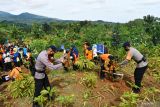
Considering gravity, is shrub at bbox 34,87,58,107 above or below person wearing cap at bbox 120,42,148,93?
below

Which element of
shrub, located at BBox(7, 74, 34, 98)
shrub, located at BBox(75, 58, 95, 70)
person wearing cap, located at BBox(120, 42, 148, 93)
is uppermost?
person wearing cap, located at BBox(120, 42, 148, 93)

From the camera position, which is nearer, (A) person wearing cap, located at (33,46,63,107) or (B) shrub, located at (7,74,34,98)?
(A) person wearing cap, located at (33,46,63,107)

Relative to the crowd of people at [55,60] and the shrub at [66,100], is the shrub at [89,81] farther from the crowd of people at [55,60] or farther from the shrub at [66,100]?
the shrub at [66,100]

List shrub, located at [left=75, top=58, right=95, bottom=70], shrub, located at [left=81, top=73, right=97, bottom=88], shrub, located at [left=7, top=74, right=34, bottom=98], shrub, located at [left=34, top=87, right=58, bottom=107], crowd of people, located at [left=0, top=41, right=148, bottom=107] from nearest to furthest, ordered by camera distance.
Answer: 1. crowd of people, located at [left=0, top=41, right=148, bottom=107]
2. shrub, located at [left=34, top=87, right=58, bottom=107]
3. shrub, located at [left=7, top=74, right=34, bottom=98]
4. shrub, located at [left=81, top=73, right=97, bottom=88]
5. shrub, located at [left=75, top=58, right=95, bottom=70]

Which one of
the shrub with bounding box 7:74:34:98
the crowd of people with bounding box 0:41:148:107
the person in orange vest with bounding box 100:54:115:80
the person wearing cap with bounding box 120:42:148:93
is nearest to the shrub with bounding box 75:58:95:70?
the crowd of people with bounding box 0:41:148:107

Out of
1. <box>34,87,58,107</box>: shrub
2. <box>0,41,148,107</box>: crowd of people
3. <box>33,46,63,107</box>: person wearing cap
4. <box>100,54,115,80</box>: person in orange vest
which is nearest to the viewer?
<box>33,46,63,107</box>: person wearing cap

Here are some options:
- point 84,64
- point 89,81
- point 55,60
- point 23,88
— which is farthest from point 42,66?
point 84,64

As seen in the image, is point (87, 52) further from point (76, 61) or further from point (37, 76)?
point (37, 76)

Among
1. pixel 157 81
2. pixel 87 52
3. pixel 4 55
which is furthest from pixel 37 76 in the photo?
pixel 4 55

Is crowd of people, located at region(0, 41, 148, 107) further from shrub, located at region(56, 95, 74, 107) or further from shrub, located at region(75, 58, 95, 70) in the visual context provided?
shrub, located at region(56, 95, 74, 107)

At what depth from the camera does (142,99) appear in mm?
13086

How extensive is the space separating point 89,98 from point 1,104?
3.32 meters

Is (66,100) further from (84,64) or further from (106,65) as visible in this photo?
(84,64)

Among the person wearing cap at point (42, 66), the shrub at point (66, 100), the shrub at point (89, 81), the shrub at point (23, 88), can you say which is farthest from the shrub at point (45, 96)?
the shrub at point (89, 81)
